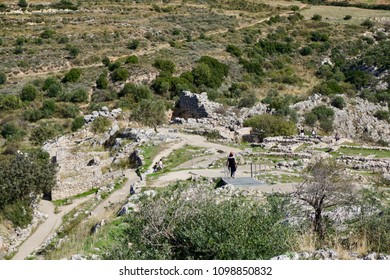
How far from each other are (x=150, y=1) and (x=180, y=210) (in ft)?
249

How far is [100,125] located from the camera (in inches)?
1270

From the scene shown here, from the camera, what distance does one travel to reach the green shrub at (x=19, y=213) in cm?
1889

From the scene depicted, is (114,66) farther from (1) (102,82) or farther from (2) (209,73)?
(2) (209,73)

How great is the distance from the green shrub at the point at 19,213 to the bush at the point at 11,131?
660 inches

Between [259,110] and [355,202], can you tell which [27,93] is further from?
[355,202]

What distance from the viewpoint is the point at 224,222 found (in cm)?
898

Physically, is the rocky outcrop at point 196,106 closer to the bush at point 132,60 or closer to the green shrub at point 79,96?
the green shrub at point 79,96

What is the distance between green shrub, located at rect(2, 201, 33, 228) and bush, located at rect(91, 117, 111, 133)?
1248cm

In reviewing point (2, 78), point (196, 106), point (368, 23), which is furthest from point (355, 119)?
point (368, 23)

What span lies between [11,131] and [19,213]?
1856 centimetres

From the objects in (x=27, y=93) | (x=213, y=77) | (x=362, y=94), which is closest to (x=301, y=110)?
(x=362, y=94)

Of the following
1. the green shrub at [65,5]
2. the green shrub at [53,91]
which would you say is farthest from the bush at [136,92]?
the green shrub at [65,5]

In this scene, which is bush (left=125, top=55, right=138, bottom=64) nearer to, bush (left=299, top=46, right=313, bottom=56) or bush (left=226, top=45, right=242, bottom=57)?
bush (left=226, top=45, right=242, bottom=57)

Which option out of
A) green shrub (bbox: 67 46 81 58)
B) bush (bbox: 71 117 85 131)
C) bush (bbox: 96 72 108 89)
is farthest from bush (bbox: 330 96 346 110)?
green shrub (bbox: 67 46 81 58)
